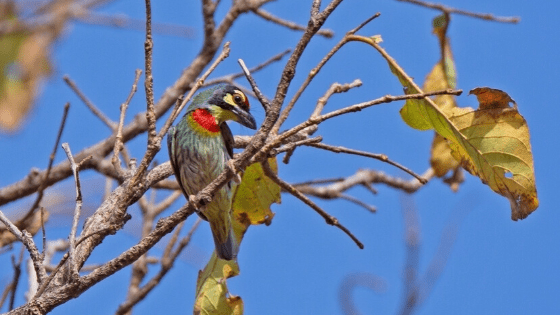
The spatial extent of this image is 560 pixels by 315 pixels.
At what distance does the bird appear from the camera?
3.73 meters

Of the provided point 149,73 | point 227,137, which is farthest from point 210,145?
point 149,73

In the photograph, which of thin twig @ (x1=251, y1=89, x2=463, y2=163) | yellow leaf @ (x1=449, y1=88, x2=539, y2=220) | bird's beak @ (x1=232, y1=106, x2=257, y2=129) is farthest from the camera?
bird's beak @ (x1=232, y1=106, x2=257, y2=129)

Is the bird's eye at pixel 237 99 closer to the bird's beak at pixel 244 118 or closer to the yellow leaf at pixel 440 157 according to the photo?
the bird's beak at pixel 244 118

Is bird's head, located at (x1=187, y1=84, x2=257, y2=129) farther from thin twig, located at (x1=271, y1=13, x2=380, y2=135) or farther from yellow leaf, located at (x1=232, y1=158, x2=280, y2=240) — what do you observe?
thin twig, located at (x1=271, y1=13, x2=380, y2=135)

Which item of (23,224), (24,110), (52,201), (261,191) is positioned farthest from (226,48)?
(24,110)

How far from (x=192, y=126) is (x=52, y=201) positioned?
1124mm

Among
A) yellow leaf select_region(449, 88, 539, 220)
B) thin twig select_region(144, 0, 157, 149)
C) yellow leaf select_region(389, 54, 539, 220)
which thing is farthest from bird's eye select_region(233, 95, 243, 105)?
thin twig select_region(144, 0, 157, 149)

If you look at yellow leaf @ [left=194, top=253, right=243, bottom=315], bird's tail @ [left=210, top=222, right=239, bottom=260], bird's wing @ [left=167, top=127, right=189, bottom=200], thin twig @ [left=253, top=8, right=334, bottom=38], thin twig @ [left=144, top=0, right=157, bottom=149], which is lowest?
yellow leaf @ [left=194, top=253, right=243, bottom=315]

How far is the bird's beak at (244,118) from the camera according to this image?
3.74 metres

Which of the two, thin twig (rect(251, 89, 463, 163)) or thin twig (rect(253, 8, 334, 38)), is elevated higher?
thin twig (rect(253, 8, 334, 38))

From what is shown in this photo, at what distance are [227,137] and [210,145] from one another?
0.35 ft

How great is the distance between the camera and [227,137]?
12.7 feet

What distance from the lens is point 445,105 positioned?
9.66 feet

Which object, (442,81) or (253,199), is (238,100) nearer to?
(253,199)
